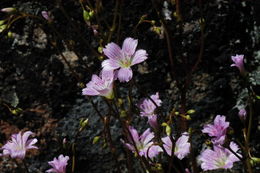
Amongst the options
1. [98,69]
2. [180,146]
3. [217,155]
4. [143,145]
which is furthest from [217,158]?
[98,69]

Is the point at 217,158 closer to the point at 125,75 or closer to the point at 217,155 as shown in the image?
the point at 217,155

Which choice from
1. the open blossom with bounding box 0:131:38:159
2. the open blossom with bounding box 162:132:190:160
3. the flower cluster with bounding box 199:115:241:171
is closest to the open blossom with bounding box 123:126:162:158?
the open blossom with bounding box 162:132:190:160

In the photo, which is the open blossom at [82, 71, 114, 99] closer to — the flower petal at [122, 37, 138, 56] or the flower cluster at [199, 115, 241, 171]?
the flower petal at [122, 37, 138, 56]

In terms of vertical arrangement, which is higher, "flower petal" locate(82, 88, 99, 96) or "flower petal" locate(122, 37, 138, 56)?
"flower petal" locate(122, 37, 138, 56)

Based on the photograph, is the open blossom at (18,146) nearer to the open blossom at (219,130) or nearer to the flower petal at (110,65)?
the flower petal at (110,65)

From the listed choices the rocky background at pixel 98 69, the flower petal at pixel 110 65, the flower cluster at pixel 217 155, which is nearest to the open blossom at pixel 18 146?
the rocky background at pixel 98 69

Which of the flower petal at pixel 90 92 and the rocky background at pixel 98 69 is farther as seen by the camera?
the rocky background at pixel 98 69

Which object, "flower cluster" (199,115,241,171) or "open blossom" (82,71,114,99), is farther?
"flower cluster" (199,115,241,171)
